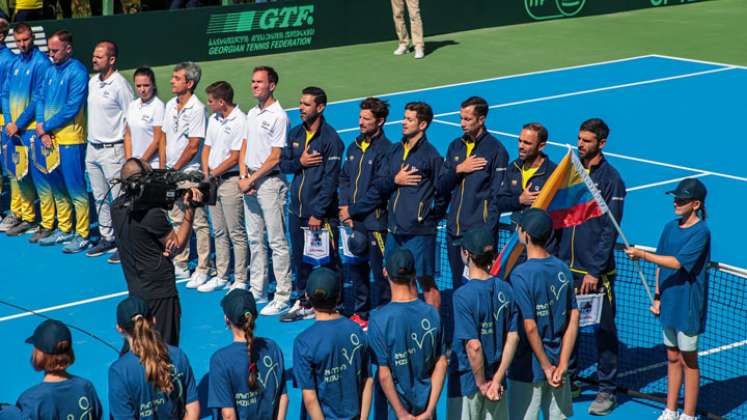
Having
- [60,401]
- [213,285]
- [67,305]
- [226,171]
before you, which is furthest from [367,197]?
[60,401]

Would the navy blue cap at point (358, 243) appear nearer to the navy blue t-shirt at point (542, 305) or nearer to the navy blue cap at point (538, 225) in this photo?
the navy blue t-shirt at point (542, 305)

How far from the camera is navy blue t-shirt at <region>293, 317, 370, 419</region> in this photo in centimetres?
721

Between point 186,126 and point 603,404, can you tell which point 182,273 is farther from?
point 603,404

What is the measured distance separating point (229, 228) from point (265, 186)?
0.85m

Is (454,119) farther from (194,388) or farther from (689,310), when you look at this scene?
(194,388)

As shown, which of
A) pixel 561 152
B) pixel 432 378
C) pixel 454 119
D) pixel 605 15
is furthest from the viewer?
pixel 605 15

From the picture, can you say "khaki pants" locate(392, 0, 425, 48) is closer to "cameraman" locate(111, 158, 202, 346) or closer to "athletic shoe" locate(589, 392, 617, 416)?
"athletic shoe" locate(589, 392, 617, 416)

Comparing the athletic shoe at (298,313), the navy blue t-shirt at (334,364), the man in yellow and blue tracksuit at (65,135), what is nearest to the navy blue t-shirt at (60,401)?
the navy blue t-shirt at (334,364)

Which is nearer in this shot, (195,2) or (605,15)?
(195,2)

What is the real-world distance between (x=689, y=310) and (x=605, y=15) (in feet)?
76.5

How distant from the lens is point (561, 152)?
18.6m

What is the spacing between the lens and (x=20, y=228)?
591 inches

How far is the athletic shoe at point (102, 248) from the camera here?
14.2 meters

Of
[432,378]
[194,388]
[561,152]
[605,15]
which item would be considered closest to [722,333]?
[432,378]
